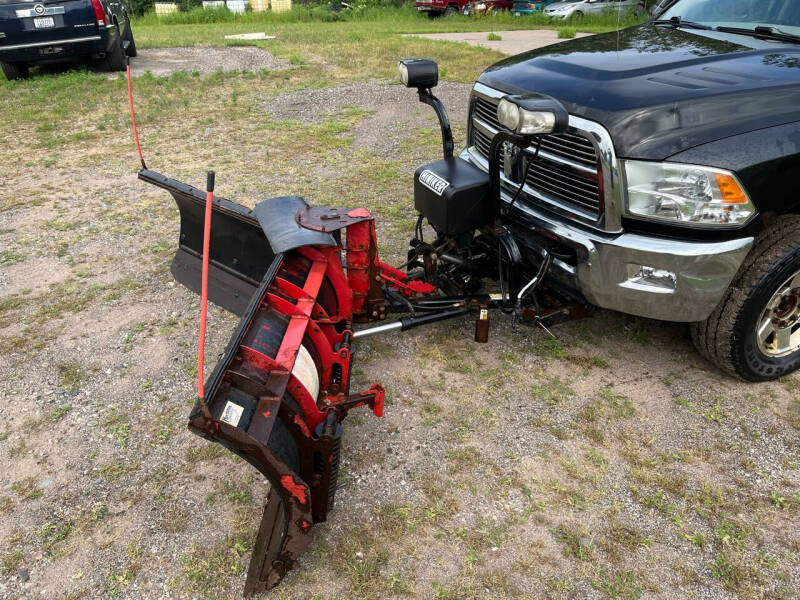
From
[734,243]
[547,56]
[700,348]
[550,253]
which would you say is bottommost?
[700,348]

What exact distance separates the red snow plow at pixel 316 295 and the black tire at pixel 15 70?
8.80m

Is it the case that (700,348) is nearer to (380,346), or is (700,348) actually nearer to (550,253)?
(550,253)

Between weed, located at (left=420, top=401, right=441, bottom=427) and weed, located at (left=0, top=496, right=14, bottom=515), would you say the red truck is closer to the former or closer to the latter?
weed, located at (left=420, top=401, right=441, bottom=427)

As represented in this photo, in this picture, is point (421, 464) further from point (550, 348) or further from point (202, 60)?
point (202, 60)

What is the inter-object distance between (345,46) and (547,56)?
11.6 meters

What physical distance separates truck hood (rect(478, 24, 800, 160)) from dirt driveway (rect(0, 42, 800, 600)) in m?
1.36

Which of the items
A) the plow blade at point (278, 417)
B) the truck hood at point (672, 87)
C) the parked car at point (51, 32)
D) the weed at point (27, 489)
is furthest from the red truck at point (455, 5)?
the weed at point (27, 489)

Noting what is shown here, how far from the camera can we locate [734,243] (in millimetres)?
2773

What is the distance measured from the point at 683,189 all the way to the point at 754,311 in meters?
0.80

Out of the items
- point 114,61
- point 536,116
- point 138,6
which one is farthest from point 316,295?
point 138,6

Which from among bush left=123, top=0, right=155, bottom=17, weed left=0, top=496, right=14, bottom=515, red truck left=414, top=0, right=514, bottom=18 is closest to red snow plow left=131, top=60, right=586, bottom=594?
weed left=0, top=496, right=14, bottom=515

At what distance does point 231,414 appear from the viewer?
207 centimetres

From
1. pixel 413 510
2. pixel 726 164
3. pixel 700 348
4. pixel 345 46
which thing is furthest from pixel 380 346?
pixel 345 46

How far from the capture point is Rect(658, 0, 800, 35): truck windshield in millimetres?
3533
